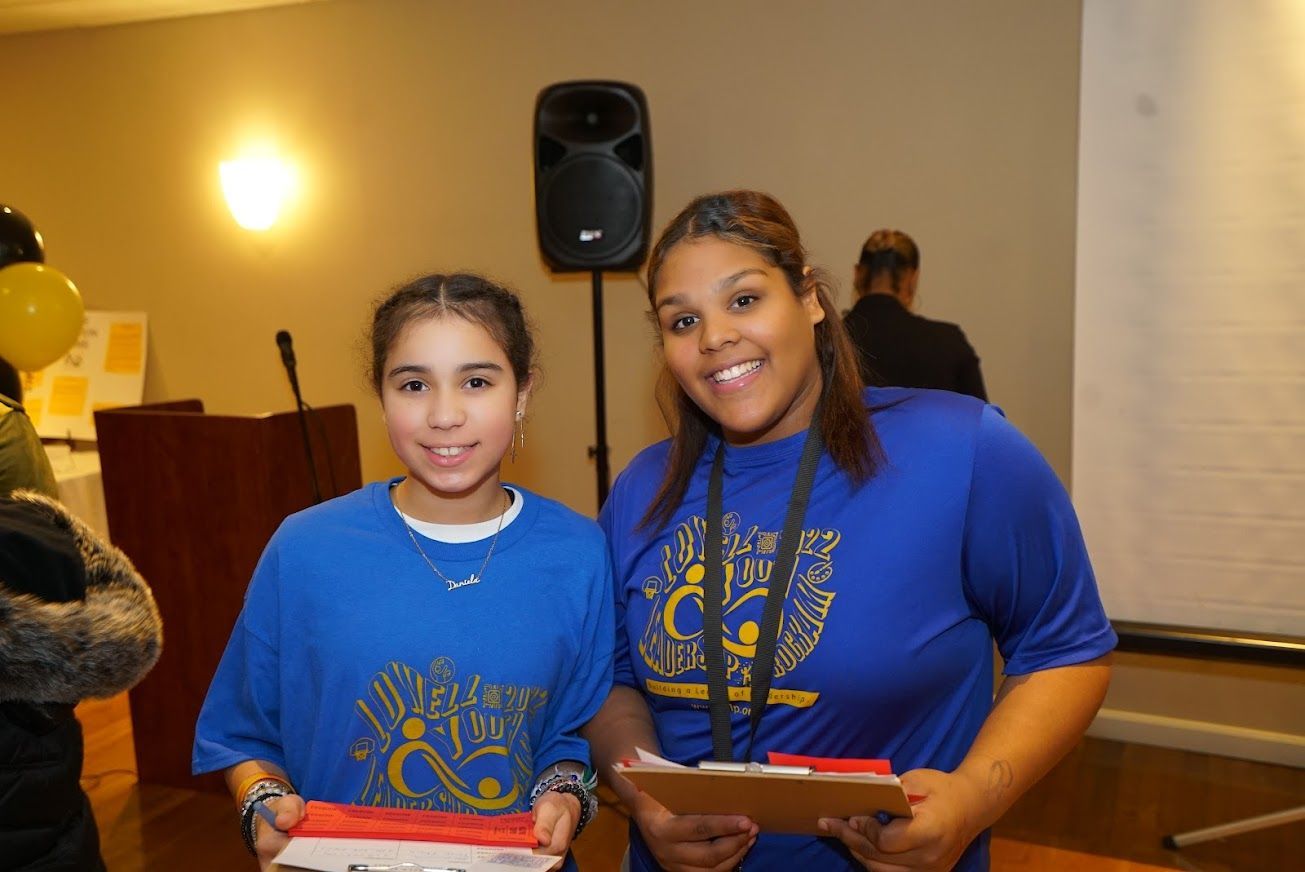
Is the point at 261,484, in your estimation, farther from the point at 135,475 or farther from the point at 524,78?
the point at 524,78

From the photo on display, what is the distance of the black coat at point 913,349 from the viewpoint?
372 centimetres

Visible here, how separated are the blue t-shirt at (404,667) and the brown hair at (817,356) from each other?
0.20m

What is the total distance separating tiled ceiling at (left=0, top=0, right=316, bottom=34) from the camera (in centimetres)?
543

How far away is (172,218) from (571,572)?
17.4 feet

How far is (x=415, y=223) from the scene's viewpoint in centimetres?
532

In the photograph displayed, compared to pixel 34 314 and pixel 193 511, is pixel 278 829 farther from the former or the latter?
pixel 193 511

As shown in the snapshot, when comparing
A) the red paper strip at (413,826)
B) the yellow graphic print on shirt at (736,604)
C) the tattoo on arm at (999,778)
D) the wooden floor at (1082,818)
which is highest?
the yellow graphic print on shirt at (736,604)

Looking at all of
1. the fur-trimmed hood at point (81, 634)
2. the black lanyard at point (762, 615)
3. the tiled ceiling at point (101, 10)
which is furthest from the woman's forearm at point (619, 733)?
the tiled ceiling at point (101, 10)

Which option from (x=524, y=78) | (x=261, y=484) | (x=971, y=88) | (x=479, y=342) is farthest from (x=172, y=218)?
(x=479, y=342)

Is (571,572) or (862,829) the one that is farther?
(571,572)

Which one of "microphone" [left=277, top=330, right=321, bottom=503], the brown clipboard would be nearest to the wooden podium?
"microphone" [left=277, top=330, right=321, bottom=503]

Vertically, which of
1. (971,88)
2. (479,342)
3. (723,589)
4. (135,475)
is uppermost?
(971,88)

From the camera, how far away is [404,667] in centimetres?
142

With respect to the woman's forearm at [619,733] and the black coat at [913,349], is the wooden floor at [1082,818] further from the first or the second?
the woman's forearm at [619,733]
